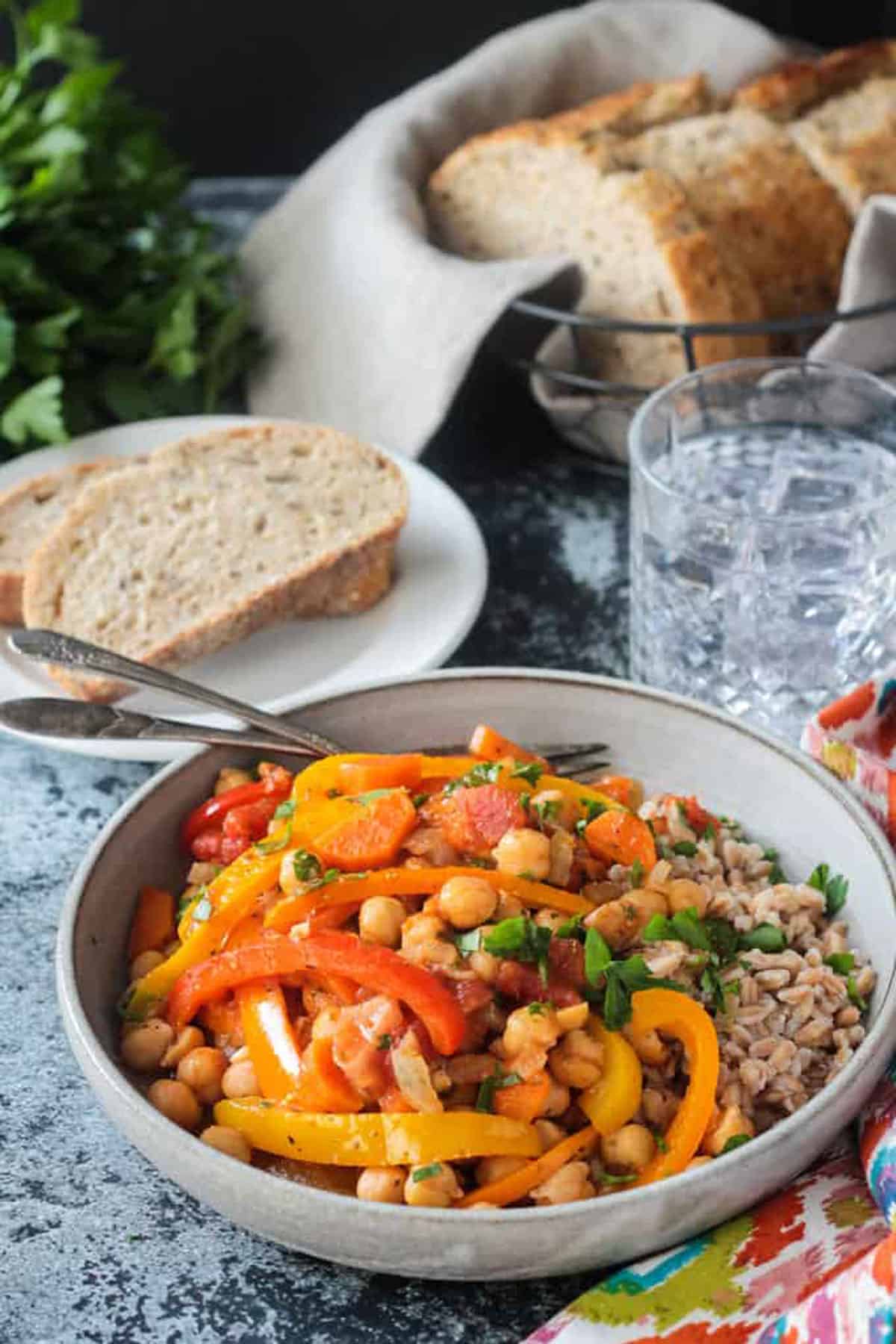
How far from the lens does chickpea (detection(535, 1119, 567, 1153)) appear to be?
190 cm

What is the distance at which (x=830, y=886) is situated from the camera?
2254 mm

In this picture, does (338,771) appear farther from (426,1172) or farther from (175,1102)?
(426,1172)

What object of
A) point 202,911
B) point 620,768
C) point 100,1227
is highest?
point 202,911

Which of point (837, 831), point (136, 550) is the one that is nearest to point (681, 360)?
point (136, 550)

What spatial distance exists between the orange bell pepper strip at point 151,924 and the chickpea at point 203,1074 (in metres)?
0.26

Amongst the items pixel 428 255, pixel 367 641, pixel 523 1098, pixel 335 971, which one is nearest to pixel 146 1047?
pixel 335 971

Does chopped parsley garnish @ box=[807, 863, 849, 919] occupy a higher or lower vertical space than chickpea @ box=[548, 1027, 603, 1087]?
lower

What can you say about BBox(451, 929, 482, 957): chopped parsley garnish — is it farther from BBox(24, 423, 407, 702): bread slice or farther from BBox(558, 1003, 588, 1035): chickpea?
BBox(24, 423, 407, 702): bread slice

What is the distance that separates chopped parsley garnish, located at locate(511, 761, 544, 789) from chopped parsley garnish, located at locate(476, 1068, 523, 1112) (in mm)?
449

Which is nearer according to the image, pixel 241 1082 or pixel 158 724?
pixel 241 1082

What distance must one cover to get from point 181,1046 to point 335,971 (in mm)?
225

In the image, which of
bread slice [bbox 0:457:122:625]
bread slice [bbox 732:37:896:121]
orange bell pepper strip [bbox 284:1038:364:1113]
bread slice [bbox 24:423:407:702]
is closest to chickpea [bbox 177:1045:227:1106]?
orange bell pepper strip [bbox 284:1038:364:1113]

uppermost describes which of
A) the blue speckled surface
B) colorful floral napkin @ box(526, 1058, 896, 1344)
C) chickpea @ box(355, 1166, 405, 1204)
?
chickpea @ box(355, 1166, 405, 1204)

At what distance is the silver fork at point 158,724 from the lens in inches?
96.4
